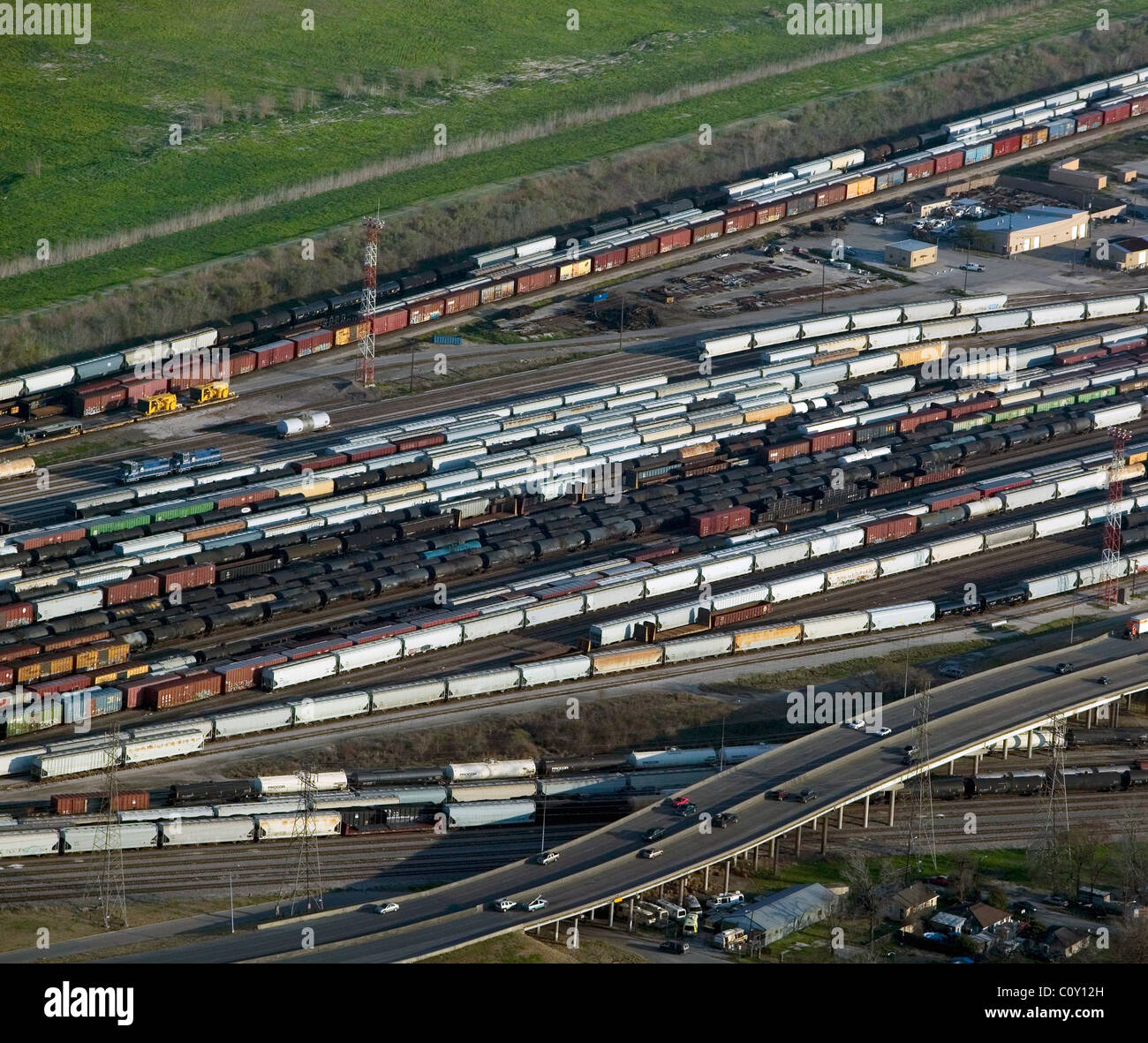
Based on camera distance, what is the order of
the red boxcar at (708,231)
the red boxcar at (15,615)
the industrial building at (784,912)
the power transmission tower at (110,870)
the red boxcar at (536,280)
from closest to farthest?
the power transmission tower at (110,870) → the industrial building at (784,912) → the red boxcar at (15,615) → the red boxcar at (536,280) → the red boxcar at (708,231)

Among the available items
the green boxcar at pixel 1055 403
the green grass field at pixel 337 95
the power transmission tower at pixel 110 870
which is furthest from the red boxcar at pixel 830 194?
the power transmission tower at pixel 110 870

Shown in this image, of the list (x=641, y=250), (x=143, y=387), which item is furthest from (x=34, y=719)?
(x=641, y=250)

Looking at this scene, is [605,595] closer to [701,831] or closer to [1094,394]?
[701,831]

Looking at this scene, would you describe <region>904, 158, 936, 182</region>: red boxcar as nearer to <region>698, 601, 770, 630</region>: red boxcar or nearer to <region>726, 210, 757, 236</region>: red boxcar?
<region>726, 210, 757, 236</region>: red boxcar

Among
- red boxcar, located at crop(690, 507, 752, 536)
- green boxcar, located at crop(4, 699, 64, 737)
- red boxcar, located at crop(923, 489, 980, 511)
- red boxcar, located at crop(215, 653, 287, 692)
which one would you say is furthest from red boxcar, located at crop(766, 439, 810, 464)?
green boxcar, located at crop(4, 699, 64, 737)

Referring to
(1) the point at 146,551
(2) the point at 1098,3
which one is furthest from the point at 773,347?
(2) the point at 1098,3

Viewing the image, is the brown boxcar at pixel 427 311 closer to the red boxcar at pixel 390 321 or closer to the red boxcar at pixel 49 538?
the red boxcar at pixel 390 321
